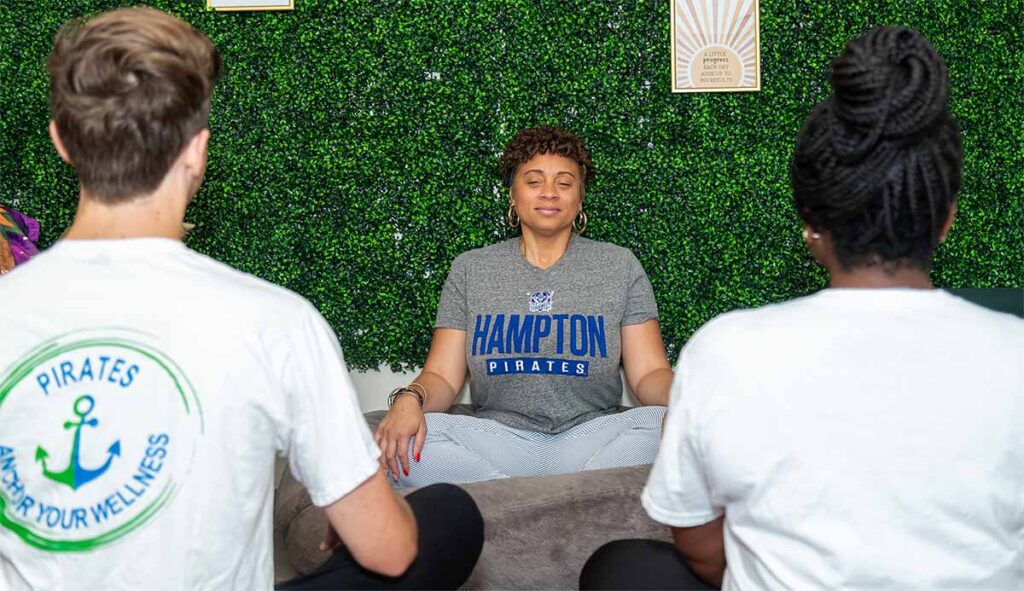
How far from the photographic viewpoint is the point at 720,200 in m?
3.01

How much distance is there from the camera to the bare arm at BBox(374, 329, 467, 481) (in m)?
Result: 2.24

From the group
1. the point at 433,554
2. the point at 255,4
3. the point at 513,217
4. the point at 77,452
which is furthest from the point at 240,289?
the point at 255,4

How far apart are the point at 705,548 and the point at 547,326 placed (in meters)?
1.40

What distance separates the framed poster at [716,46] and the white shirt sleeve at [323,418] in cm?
214

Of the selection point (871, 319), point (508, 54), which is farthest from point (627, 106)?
point (871, 319)

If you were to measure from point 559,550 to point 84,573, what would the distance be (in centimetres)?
128

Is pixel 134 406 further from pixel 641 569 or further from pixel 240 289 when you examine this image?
pixel 641 569

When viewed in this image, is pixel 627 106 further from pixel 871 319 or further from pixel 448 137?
pixel 871 319

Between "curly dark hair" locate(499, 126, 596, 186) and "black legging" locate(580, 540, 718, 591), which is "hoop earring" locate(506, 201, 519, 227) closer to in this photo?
"curly dark hair" locate(499, 126, 596, 186)

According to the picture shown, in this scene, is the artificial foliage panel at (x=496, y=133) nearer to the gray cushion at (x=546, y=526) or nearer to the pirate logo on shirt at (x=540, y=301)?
the pirate logo on shirt at (x=540, y=301)

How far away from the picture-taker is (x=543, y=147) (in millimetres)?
2701

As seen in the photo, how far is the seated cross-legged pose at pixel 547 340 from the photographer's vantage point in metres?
2.43

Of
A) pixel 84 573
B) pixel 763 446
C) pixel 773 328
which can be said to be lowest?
pixel 84 573

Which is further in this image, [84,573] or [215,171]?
[215,171]
